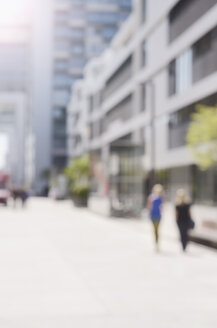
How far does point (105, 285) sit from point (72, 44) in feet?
361

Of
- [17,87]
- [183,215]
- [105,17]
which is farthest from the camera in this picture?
[17,87]

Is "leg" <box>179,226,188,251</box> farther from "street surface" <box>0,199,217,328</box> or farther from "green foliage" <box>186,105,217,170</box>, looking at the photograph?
"green foliage" <box>186,105,217,170</box>

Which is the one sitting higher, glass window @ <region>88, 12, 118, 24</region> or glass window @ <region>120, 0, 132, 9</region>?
glass window @ <region>120, 0, 132, 9</region>

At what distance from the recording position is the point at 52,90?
119 m

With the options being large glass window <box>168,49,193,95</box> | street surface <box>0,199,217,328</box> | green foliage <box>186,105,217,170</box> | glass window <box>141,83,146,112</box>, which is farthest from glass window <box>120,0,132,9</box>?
street surface <box>0,199,217,328</box>

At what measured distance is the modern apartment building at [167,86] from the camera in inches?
1693

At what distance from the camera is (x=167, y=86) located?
51594 millimetres

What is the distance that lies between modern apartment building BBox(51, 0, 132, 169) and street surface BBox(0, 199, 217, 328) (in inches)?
3916

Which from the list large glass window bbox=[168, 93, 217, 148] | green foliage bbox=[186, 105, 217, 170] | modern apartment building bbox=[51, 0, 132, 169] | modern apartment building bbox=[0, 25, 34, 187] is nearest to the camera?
green foliage bbox=[186, 105, 217, 170]

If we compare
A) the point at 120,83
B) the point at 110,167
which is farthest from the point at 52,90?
the point at 110,167

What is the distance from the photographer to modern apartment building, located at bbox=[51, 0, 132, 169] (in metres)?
118

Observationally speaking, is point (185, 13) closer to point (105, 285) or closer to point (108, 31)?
point (105, 285)

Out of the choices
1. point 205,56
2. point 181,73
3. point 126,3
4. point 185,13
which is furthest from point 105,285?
point 126,3

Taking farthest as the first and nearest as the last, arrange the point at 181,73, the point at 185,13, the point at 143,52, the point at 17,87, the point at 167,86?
the point at 17,87 < the point at 143,52 < the point at 167,86 < the point at 181,73 < the point at 185,13
